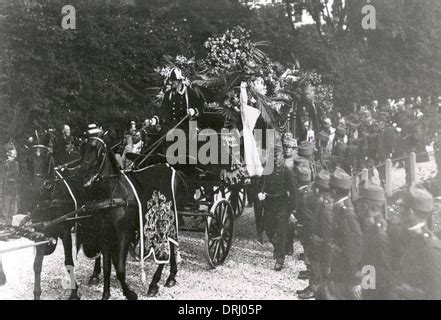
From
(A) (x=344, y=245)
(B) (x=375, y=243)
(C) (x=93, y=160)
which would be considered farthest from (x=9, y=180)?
(B) (x=375, y=243)

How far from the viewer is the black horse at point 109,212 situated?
21.9 feet

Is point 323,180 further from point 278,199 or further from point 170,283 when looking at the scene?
point 170,283

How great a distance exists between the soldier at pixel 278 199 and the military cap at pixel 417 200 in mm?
4076

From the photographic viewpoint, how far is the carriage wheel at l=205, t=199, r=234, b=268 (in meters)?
8.65

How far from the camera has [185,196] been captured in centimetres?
861

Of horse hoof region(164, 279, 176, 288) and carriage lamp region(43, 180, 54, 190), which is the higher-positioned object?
carriage lamp region(43, 180, 54, 190)

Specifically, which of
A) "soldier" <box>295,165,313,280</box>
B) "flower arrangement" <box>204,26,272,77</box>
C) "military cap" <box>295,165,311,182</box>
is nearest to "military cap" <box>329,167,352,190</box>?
"soldier" <box>295,165,313,280</box>

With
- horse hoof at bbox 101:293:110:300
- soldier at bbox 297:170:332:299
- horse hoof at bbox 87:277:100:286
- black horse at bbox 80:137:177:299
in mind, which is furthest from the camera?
horse hoof at bbox 87:277:100:286

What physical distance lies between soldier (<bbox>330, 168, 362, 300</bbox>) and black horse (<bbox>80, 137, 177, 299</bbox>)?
2.66 metres

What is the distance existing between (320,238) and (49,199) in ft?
12.6

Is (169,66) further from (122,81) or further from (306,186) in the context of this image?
(122,81)

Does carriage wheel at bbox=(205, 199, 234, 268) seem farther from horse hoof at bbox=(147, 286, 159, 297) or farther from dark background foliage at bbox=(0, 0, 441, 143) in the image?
dark background foliage at bbox=(0, 0, 441, 143)

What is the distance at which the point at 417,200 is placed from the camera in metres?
4.89

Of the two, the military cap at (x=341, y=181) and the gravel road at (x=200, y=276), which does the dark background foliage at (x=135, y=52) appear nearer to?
the gravel road at (x=200, y=276)
